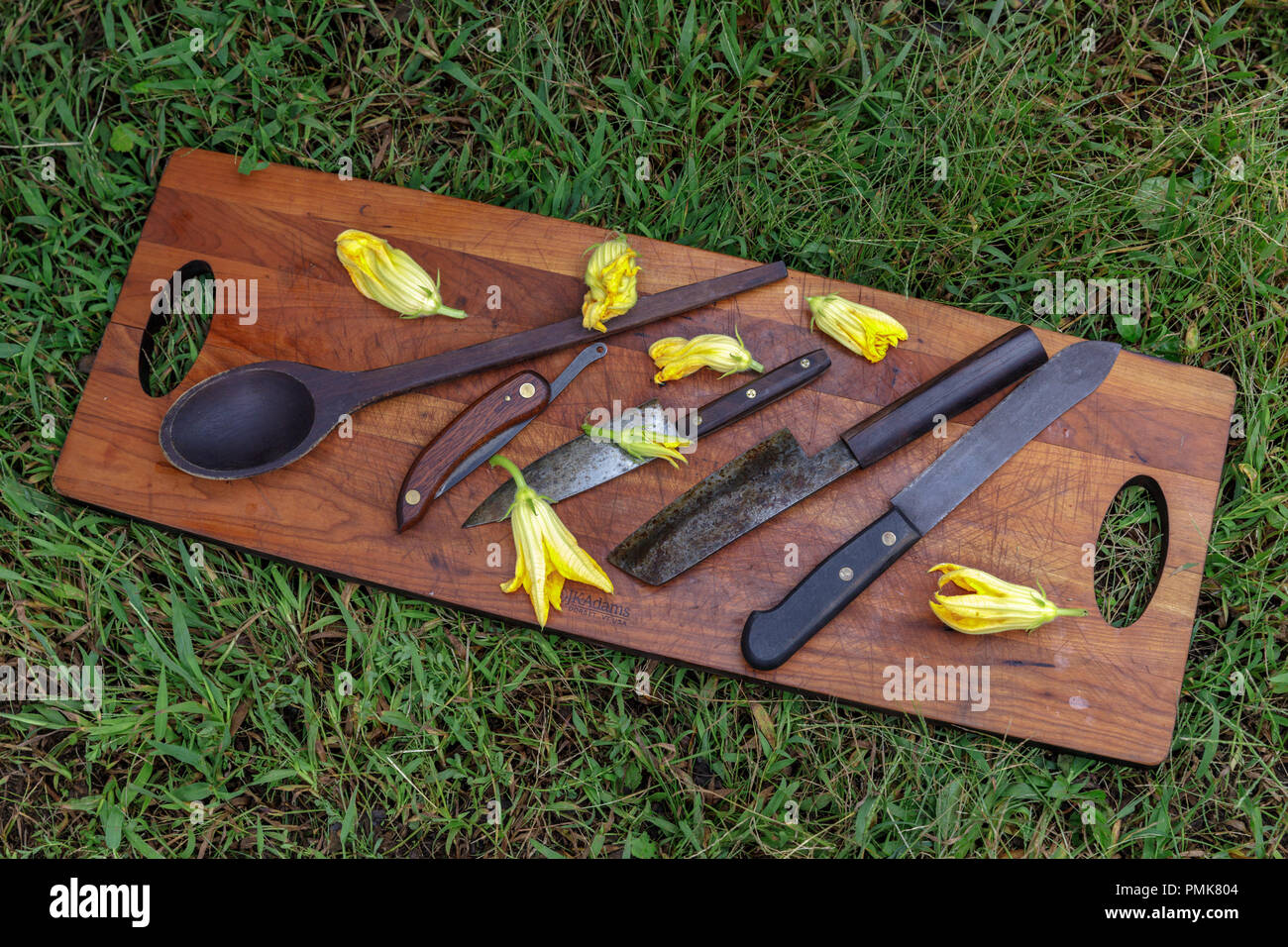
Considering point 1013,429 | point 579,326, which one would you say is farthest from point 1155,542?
point 579,326

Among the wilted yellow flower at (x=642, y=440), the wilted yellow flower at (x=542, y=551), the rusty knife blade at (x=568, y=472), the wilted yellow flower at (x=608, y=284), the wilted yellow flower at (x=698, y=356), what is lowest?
the wilted yellow flower at (x=542, y=551)

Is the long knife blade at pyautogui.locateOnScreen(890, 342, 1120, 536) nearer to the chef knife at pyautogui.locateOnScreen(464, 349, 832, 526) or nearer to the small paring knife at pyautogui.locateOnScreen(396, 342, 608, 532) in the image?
the chef knife at pyautogui.locateOnScreen(464, 349, 832, 526)

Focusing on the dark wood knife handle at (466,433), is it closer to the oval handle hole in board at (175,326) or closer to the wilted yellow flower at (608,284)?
the wilted yellow flower at (608,284)

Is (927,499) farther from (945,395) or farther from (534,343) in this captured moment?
(534,343)

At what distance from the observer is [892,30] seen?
278cm

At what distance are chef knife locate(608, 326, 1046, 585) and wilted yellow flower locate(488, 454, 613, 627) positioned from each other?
130 millimetres

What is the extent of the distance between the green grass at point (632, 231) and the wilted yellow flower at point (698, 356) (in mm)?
420

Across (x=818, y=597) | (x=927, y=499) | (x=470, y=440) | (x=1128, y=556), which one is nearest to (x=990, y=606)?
(x=927, y=499)

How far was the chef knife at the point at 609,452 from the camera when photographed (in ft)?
7.51

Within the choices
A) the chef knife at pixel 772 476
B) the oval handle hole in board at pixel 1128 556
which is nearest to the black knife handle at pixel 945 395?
the chef knife at pixel 772 476

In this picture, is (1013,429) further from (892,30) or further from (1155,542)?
(892,30)

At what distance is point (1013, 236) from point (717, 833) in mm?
1828

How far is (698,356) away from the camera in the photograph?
236 cm

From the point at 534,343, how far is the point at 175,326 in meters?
1.00
